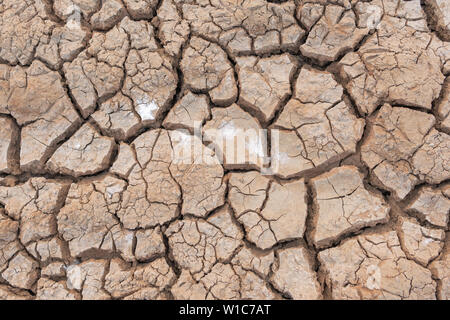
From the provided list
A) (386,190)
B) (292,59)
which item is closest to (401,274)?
(386,190)

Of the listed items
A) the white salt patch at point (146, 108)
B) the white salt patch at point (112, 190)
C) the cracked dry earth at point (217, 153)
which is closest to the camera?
the cracked dry earth at point (217, 153)

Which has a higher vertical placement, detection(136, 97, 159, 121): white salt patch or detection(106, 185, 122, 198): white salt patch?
detection(136, 97, 159, 121): white salt patch

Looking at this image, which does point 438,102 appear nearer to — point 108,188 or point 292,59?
point 292,59

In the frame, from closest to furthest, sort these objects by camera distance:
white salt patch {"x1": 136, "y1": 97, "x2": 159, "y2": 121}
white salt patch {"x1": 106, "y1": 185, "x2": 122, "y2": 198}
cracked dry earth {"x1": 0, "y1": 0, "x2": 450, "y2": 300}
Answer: cracked dry earth {"x1": 0, "y1": 0, "x2": 450, "y2": 300}
white salt patch {"x1": 106, "y1": 185, "x2": 122, "y2": 198}
white salt patch {"x1": 136, "y1": 97, "x2": 159, "y2": 121}

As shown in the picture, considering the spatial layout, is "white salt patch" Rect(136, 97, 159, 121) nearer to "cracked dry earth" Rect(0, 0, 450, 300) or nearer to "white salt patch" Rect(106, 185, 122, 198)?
"cracked dry earth" Rect(0, 0, 450, 300)

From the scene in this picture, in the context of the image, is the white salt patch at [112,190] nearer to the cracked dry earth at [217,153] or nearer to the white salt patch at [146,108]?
the cracked dry earth at [217,153]

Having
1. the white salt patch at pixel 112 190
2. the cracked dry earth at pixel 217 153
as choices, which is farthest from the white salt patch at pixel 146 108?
the white salt patch at pixel 112 190

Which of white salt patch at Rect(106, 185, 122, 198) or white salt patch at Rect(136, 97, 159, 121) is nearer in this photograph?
white salt patch at Rect(106, 185, 122, 198)

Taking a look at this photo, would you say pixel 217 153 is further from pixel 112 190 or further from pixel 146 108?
pixel 112 190

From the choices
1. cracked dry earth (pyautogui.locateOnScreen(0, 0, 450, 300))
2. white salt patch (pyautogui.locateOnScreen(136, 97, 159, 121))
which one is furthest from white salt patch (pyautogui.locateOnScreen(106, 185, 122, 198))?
white salt patch (pyautogui.locateOnScreen(136, 97, 159, 121))
